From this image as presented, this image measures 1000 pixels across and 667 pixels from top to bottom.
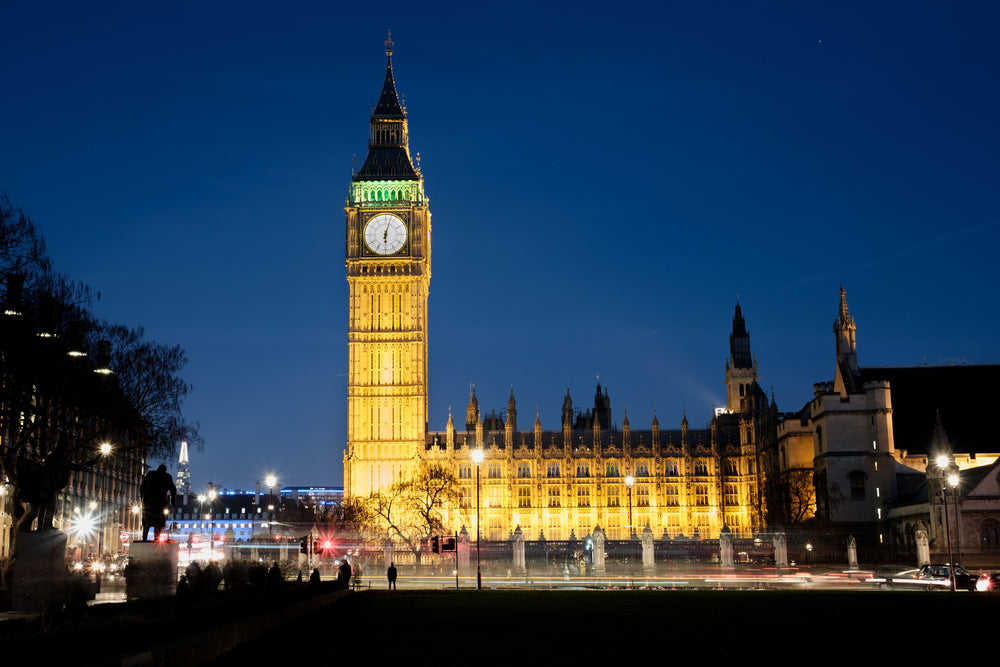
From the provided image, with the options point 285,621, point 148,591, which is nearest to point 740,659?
point 285,621

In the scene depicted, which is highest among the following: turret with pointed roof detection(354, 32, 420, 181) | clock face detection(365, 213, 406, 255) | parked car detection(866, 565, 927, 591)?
turret with pointed roof detection(354, 32, 420, 181)

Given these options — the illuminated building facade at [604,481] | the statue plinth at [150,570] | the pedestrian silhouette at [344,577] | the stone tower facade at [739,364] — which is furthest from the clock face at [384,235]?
the statue plinth at [150,570]

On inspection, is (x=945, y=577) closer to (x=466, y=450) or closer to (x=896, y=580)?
(x=896, y=580)

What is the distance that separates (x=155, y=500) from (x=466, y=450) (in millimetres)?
86419

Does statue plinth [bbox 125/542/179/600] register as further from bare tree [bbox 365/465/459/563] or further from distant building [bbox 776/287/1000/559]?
bare tree [bbox 365/465/459/563]

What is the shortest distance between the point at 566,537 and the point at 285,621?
8964 cm

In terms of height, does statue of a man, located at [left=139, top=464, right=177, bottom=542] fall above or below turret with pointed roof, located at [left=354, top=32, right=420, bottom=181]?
below

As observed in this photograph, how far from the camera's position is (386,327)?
112375 mm

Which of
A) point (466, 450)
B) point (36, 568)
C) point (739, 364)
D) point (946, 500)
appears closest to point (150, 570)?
point (36, 568)

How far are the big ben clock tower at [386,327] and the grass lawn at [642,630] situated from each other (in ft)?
249

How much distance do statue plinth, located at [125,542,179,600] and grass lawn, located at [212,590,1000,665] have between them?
10.5ft

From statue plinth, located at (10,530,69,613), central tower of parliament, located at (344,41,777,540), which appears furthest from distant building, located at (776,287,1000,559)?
statue plinth, located at (10,530,69,613)

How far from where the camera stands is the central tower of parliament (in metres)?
111

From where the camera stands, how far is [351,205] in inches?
4471
